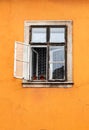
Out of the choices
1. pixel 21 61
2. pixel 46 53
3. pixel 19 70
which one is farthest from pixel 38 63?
pixel 19 70

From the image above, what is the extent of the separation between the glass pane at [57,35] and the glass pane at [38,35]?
0.66ft

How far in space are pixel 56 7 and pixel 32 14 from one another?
0.63 meters

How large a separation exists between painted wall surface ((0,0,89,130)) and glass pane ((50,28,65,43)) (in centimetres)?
28

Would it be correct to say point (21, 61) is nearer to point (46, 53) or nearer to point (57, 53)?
point (46, 53)

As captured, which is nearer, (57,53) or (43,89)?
(43,89)

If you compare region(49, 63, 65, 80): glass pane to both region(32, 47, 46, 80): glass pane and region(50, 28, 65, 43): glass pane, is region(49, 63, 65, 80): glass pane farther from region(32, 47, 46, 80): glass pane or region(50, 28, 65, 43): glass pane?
region(50, 28, 65, 43): glass pane

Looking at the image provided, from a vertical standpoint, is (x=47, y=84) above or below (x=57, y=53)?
below

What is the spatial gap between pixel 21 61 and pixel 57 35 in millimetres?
1152

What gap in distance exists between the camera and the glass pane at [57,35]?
12531mm

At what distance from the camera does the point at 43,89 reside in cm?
1223

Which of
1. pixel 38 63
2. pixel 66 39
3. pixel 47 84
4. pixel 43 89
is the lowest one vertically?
pixel 43 89

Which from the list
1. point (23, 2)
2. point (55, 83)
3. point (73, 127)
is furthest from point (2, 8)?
point (73, 127)

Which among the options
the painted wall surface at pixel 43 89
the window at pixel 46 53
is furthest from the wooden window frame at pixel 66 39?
the painted wall surface at pixel 43 89

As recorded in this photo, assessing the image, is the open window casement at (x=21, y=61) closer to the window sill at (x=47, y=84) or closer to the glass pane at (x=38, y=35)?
the window sill at (x=47, y=84)
